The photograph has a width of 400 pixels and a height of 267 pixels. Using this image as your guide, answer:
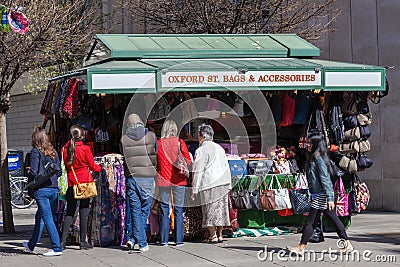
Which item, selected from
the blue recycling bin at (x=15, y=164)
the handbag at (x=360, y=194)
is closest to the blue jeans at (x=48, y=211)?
the handbag at (x=360, y=194)

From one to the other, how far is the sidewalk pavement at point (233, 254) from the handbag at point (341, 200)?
38 cm

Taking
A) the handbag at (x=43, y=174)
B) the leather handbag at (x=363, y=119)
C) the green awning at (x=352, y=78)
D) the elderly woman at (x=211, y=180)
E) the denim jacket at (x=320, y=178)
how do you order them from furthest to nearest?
the leather handbag at (x=363, y=119)
the green awning at (x=352, y=78)
the elderly woman at (x=211, y=180)
the handbag at (x=43, y=174)
the denim jacket at (x=320, y=178)

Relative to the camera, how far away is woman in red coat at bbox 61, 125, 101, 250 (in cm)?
1143

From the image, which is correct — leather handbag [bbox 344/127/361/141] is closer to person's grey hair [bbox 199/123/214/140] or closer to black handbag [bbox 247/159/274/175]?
black handbag [bbox 247/159/274/175]

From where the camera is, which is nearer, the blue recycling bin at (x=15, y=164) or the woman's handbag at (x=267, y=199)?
the woman's handbag at (x=267, y=199)

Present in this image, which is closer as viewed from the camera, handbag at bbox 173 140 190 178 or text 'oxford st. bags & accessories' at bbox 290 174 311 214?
handbag at bbox 173 140 190 178

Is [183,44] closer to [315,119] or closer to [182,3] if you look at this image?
[315,119]

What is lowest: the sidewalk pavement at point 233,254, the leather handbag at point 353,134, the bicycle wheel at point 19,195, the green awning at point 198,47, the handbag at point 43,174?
the sidewalk pavement at point 233,254

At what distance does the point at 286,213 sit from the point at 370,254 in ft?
7.43

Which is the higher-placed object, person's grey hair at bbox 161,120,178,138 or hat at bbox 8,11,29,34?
hat at bbox 8,11,29,34

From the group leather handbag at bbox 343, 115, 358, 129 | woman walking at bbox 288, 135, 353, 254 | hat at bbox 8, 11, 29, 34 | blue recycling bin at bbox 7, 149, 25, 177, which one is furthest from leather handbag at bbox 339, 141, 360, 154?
blue recycling bin at bbox 7, 149, 25, 177

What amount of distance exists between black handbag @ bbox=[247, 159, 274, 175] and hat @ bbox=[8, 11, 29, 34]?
4.09 meters

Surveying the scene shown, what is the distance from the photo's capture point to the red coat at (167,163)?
11.7m

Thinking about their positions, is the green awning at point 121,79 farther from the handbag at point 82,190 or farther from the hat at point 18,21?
the hat at point 18,21
